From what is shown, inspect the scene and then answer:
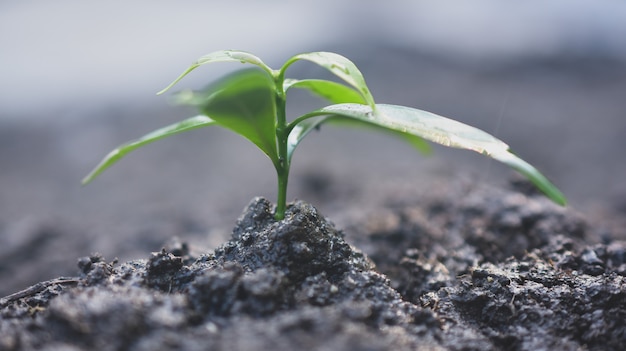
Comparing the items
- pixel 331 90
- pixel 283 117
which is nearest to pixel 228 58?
pixel 283 117

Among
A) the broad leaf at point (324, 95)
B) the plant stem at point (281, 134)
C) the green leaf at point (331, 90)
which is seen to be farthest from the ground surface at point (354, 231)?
the green leaf at point (331, 90)

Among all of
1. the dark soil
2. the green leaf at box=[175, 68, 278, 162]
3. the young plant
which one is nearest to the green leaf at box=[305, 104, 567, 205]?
the young plant

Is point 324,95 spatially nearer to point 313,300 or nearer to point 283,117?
point 283,117

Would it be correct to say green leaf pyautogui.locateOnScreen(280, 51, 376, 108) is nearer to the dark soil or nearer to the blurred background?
the dark soil

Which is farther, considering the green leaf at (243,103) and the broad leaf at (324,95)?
the broad leaf at (324,95)

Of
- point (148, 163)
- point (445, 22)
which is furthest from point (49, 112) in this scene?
point (445, 22)

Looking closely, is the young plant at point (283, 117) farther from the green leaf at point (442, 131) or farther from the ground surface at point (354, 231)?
the ground surface at point (354, 231)
